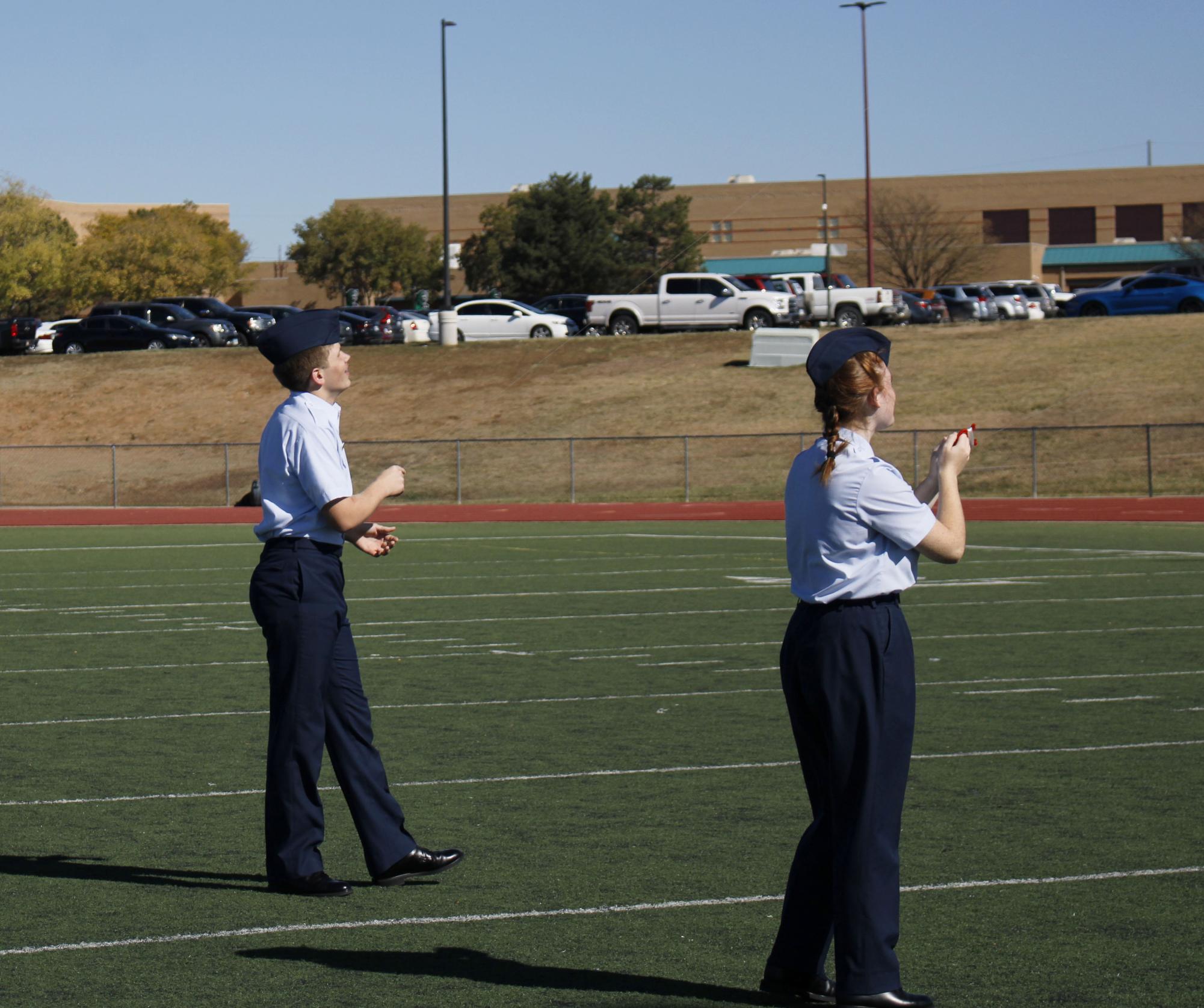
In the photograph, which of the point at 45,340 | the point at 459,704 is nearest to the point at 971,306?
the point at 45,340

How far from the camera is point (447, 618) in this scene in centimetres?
1530

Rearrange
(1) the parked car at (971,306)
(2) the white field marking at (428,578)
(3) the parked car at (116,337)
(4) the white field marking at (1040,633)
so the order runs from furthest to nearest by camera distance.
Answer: (1) the parked car at (971,306) < (3) the parked car at (116,337) < (2) the white field marking at (428,578) < (4) the white field marking at (1040,633)

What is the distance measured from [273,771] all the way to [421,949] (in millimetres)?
931

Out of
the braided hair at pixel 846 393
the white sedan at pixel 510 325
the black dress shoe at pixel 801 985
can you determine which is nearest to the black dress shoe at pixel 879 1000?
the black dress shoe at pixel 801 985

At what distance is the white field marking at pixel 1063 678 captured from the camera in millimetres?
11258

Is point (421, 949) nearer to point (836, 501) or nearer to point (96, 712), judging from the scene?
point (836, 501)

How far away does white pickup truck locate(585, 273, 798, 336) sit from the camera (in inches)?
2058

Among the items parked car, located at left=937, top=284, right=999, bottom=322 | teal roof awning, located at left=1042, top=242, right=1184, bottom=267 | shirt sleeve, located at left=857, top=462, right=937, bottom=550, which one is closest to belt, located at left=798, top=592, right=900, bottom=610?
shirt sleeve, located at left=857, top=462, right=937, bottom=550

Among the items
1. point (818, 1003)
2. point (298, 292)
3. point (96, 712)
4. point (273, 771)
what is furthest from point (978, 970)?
point (298, 292)

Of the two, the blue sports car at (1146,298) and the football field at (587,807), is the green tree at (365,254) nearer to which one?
the blue sports car at (1146,298)

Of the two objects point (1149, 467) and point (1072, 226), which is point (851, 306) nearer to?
point (1149, 467)

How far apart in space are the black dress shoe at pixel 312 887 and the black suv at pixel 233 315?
165 feet

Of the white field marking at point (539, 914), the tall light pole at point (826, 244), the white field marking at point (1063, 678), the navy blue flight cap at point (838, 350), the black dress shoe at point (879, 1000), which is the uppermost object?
the tall light pole at point (826, 244)

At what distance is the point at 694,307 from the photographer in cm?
5300
